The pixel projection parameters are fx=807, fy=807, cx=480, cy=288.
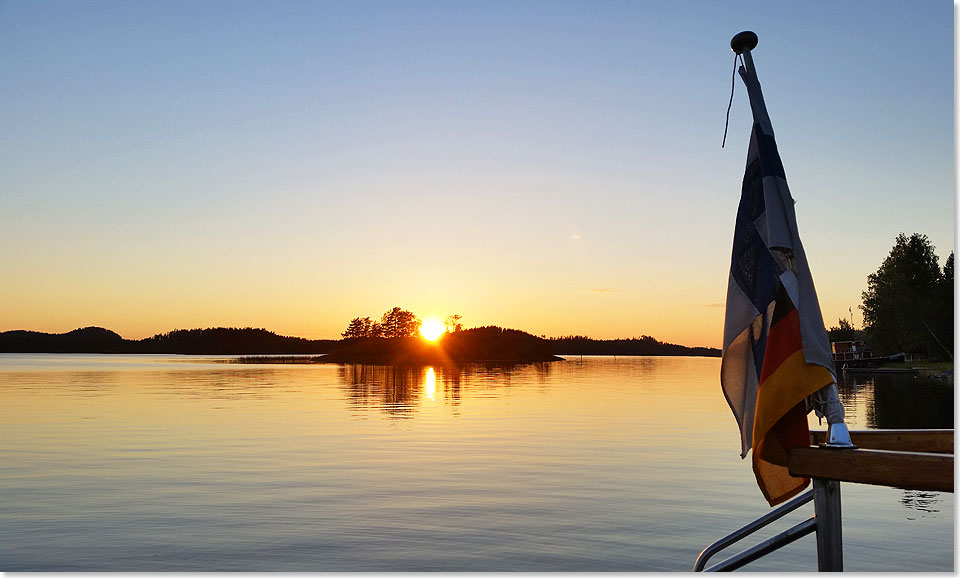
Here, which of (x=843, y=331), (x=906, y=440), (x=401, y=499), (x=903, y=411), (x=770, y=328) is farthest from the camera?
(x=843, y=331)

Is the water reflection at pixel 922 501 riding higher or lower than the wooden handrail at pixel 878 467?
lower

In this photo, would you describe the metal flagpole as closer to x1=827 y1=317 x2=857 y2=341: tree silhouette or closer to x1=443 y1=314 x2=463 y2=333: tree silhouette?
x1=827 y1=317 x2=857 y2=341: tree silhouette

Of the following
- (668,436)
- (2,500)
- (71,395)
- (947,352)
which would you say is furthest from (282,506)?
(947,352)

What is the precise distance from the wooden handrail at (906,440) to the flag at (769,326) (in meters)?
0.33

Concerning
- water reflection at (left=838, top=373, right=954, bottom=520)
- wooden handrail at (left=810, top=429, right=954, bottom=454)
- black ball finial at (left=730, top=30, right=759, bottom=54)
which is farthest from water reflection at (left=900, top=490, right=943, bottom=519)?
black ball finial at (left=730, top=30, right=759, bottom=54)

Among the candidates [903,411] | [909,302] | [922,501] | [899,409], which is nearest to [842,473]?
[922,501]

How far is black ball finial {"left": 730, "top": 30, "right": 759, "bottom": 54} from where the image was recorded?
307 centimetres

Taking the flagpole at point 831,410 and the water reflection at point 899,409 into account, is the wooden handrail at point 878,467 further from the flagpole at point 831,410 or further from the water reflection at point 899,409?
the water reflection at point 899,409

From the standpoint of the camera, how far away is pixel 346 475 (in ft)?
37.0

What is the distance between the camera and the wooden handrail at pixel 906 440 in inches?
123

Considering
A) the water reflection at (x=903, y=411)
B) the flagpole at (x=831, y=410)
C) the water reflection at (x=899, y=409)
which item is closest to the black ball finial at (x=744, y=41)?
the flagpole at (x=831, y=410)

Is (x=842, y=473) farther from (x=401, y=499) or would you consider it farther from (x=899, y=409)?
(x=899, y=409)

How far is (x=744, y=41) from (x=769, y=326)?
1.10 meters

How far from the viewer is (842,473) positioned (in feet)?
8.40
